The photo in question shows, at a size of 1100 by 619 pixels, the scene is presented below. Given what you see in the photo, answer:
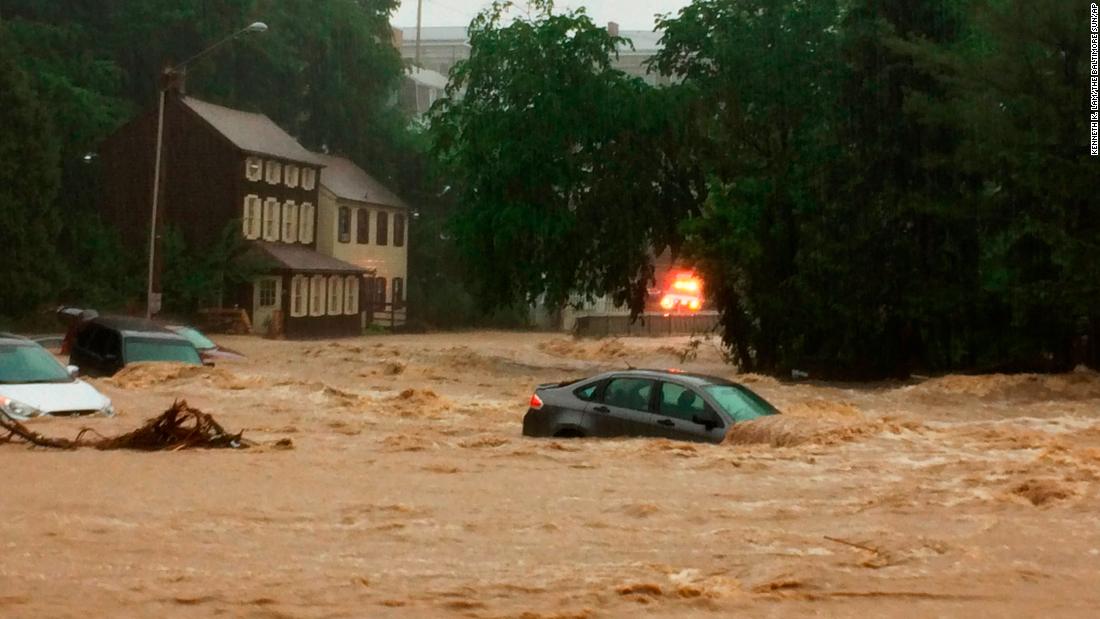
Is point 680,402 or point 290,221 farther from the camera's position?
point 290,221

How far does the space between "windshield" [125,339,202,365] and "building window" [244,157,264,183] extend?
1514 inches

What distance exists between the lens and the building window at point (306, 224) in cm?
7600

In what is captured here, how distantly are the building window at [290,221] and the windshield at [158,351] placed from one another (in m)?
41.6

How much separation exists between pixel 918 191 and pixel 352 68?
166ft

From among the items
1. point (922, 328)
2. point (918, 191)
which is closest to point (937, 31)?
point (918, 191)

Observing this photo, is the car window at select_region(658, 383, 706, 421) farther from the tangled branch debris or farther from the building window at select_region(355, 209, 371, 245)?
the building window at select_region(355, 209, 371, 245)

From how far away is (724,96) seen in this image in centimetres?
4659

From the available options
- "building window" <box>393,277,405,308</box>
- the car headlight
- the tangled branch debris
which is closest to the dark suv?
the car headlight

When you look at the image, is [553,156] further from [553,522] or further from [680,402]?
[553,522]

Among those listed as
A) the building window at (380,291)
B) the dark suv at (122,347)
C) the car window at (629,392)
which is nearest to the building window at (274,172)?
the building window at (380,291)

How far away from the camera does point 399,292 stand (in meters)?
85.2

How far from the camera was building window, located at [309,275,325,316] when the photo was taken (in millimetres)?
72688

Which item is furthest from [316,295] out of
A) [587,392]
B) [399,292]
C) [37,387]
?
[587,392]

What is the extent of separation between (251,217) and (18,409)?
5065cm
